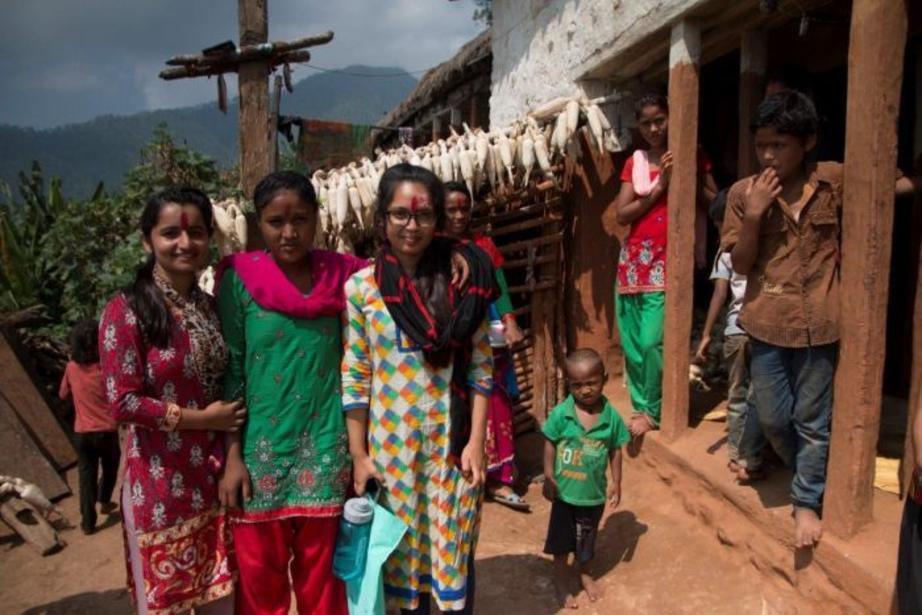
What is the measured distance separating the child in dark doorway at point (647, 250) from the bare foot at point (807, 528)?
1204 millimetres

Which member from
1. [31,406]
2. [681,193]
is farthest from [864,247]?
[31,406]

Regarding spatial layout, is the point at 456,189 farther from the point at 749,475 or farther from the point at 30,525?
the point at 30,525

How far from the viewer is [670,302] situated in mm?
3293

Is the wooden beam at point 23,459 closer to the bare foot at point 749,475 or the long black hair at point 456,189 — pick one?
the long black hair at point 456,189

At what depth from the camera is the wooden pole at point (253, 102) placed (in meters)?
4.50

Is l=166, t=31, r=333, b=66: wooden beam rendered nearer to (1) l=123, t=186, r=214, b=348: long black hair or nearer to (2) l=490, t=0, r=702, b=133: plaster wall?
(2) l=490, t=0, r=702, b=133: plaster wall

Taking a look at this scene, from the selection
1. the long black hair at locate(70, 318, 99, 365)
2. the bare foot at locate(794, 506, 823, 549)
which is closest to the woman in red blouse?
the bare foot at locate(794, 506, 823, 549)

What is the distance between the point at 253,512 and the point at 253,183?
3.17m

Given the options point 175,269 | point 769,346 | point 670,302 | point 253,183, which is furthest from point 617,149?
point 175,269

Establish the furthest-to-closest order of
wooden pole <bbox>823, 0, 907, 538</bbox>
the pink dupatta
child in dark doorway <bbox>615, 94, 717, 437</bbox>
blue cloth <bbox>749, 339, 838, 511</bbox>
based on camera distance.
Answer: child in dark doorway <bbox>615, 94, 717, 437</bbox> → blue cloth <bbox>749, 339, 838, 511</bbox> → wooden pole <bbox>823, 0, 907, 538</bbox> → the pink dupatta

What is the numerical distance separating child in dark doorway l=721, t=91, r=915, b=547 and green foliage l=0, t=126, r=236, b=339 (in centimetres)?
568

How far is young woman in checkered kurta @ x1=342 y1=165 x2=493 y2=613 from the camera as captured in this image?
1913 mm

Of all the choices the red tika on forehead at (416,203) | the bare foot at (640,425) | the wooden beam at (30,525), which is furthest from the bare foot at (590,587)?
the wooden beam at (30,525)

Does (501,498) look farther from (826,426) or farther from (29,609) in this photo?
(29,609)
